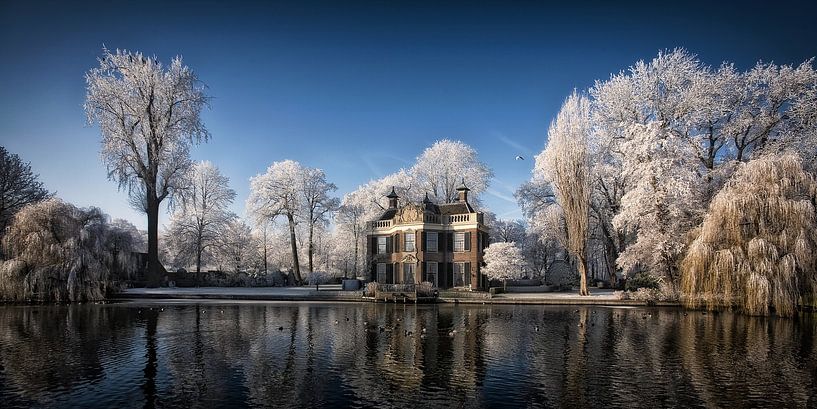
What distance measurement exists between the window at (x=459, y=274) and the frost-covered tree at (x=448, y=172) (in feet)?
46.2

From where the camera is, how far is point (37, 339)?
62.4 ft

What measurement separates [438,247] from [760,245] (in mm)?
25531

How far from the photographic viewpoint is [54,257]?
33.4m

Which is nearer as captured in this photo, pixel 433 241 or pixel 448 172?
pixel 433 241

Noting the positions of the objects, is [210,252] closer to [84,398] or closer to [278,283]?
[278,283]

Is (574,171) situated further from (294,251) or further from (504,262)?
(294,251)

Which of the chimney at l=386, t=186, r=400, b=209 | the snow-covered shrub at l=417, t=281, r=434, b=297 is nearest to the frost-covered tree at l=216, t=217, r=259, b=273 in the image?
the chimney at l=386, t=186, r=400, b=209

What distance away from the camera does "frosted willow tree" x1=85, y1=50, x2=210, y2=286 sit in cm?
4212

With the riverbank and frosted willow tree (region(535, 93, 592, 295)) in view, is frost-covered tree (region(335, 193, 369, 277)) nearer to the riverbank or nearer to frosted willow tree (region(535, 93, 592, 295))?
the riverbank

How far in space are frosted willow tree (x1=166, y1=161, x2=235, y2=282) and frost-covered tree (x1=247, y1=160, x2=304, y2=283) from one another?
3061 mm

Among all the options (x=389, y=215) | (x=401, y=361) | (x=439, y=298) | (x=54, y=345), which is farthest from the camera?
(x=389, y=215)

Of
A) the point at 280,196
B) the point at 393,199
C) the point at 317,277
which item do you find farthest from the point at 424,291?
the point at 280,196

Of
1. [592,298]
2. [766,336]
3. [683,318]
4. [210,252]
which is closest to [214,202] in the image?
[210,252]

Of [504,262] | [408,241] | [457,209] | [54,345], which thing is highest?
[457,209]
